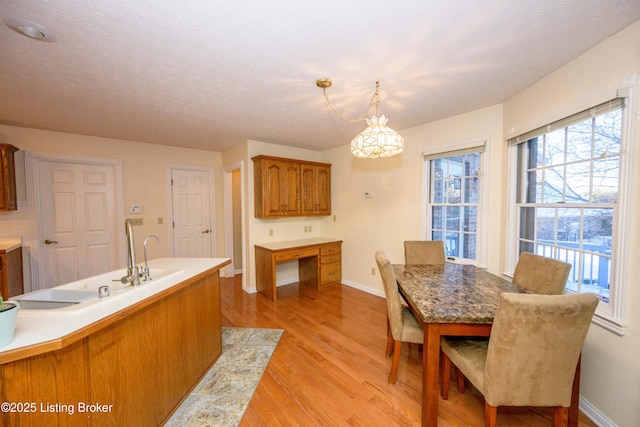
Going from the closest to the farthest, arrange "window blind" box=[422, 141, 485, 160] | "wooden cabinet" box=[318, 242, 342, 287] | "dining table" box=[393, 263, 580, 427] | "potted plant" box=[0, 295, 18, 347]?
1. "potted plant" box=[0, 295, 18, 347]
2. "dining table" box=[393, 263, 580, 427]
3. "window blind" box=[422, 141, 485, 160]
4. "wooden cabinet" box=[318, 242, 342, 287]

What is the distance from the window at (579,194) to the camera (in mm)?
1500

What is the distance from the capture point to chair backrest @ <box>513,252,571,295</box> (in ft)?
5.29

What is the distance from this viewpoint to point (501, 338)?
1.17 metres

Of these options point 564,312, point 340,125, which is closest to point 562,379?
point 564,312

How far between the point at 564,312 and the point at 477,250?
5.47 ft

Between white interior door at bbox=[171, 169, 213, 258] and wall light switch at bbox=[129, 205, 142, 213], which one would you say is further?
white interior door at bbox=[171, 169, 213, 258]

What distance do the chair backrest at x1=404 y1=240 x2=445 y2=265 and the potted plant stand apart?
2685 mm

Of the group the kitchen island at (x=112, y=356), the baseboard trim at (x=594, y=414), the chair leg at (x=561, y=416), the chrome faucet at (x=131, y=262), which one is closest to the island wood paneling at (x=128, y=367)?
the kitchen island at (x=112, y=356)

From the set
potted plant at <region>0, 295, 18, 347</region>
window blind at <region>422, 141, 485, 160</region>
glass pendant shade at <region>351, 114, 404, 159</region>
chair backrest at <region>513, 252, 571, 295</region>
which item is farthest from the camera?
window blind at <region>422, 141, 485, 160</region>

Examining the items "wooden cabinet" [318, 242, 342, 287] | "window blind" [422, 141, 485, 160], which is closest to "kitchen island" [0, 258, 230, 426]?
"wooden cabinet" [318, 242, 342, 287]

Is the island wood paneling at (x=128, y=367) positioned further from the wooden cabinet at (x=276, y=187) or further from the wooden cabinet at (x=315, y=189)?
the wooden cabinet at (x=315, y=189)

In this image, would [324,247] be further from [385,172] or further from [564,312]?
[564,312]

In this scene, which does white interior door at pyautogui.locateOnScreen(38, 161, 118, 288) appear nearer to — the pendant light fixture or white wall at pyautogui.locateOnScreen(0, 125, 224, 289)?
white wall at pyautogui.locateOnScreen(0, 125, 224, 289)

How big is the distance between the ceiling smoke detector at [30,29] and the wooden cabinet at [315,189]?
2896 mm
